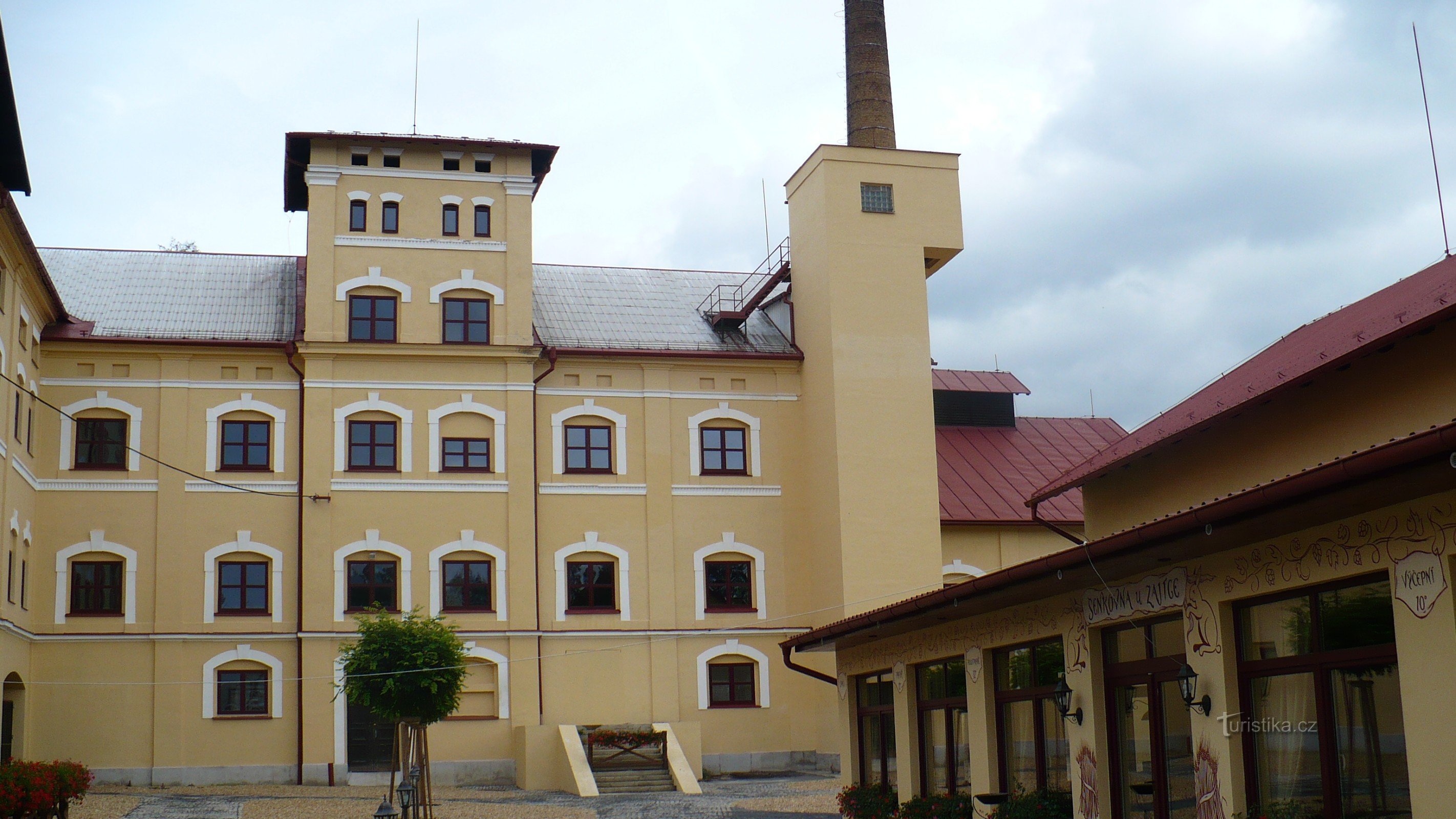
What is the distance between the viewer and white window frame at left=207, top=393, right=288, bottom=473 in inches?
1286

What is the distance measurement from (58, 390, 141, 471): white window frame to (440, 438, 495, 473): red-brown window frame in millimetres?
6516

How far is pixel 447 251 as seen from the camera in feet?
112

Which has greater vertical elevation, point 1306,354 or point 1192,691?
point 1306,354

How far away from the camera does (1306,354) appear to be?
15.2 meters

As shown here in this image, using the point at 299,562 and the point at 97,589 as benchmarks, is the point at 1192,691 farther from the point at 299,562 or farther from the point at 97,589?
the point at 97,589

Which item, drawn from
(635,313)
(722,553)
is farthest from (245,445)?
(722,553)

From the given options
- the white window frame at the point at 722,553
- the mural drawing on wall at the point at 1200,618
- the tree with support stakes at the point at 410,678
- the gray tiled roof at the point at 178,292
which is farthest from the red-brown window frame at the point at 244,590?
the mural drawing on wall at the point at 1200,618

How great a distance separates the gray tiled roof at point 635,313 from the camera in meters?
35.7

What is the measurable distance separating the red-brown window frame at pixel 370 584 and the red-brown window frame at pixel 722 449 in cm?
747

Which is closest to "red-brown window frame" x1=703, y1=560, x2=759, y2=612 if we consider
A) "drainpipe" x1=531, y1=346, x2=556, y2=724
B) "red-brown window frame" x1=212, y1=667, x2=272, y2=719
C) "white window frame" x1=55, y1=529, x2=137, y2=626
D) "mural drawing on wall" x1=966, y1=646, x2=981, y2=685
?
"drainpipe" x1=531, y1=346, x2=556, y2=724

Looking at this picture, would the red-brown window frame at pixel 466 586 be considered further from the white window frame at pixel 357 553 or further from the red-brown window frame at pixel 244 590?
the red-brown window frame at pixel 244 590

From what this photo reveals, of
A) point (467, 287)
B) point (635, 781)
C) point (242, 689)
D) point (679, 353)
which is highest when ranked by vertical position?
point (467, 287)

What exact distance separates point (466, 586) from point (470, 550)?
2.61ft

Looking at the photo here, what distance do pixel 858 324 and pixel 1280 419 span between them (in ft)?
64.7
